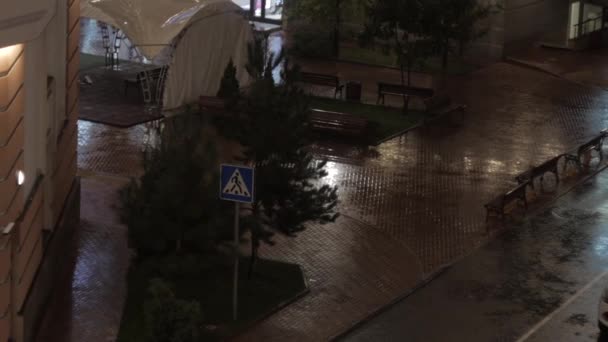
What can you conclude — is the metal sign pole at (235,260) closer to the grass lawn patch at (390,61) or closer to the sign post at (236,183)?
the sign post at (236,183)

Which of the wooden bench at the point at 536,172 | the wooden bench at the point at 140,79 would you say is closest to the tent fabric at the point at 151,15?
the wooden bench at the point at 140,79

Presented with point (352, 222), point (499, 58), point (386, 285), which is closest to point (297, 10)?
point (499, 58)

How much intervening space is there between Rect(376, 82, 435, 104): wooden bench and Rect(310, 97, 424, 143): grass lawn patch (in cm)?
47

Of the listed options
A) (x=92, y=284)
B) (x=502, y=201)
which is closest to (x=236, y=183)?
(x=92, y=284)

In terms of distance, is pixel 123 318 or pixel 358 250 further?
pixel 358 250

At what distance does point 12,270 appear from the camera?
13547 millimetres

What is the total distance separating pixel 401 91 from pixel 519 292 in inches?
526

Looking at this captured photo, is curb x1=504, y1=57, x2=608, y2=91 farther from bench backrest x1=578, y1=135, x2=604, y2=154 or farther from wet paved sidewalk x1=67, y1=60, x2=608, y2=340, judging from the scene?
bench backrest x1=578, y1=135, x2=604, y2=154

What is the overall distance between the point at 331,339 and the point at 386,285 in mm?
2472

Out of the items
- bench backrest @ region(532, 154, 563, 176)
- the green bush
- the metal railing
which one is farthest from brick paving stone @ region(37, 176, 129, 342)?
the metal railing

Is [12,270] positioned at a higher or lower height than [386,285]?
higher

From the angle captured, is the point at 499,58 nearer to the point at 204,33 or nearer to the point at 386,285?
the point at 204,33

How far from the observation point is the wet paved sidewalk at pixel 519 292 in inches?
642

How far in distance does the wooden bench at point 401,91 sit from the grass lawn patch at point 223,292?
42.8 feet
